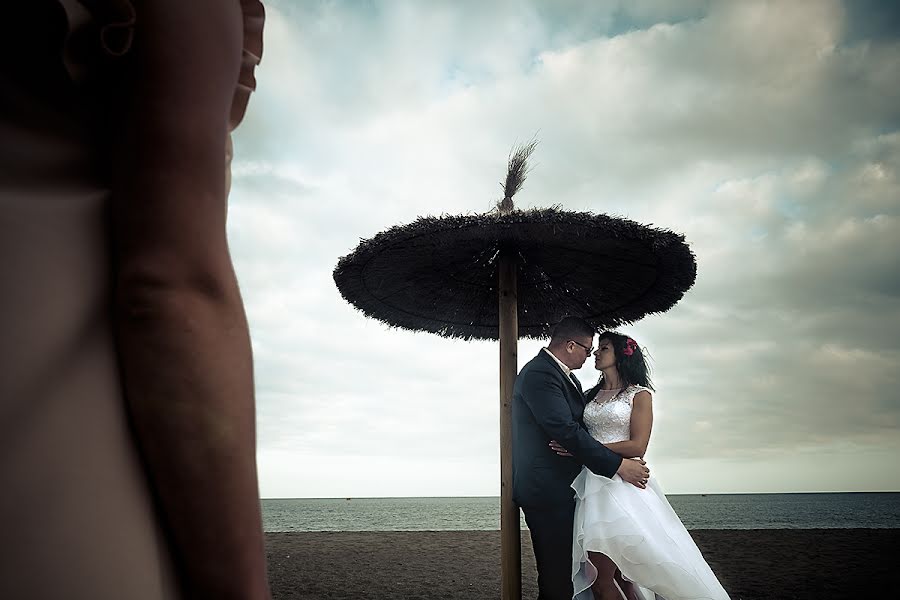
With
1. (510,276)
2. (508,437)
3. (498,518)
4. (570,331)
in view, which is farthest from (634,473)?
(498,518)

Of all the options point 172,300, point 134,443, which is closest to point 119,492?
point 134,443

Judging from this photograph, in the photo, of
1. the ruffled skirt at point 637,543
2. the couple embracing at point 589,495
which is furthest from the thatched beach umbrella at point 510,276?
the ruffled skirt at point 637,543

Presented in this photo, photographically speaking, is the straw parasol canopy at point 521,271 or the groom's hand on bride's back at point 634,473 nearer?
the straw parasol canopy at point 521,271

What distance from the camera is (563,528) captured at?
4.94 m

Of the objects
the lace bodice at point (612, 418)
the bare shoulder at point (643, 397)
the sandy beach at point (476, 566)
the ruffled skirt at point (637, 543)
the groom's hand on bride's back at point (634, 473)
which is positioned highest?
the bare shoulder at point (643, 397)

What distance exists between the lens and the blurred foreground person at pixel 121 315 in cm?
43

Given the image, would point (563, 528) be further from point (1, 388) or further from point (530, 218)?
point (1, 388)

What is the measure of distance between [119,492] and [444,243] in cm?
456

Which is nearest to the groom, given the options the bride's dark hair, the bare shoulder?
the bare shoulder

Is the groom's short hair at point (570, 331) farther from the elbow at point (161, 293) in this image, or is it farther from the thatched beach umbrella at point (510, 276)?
the elbow at point (161, 293)

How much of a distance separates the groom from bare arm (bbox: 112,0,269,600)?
461 cm

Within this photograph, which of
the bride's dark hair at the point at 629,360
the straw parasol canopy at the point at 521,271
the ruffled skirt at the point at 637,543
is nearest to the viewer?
the ruffled skirt at the point at 637,543

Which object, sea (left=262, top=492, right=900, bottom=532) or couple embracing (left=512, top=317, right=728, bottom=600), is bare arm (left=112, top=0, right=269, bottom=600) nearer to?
couple embracing (left=512, top=317, right=728, bottom=600)

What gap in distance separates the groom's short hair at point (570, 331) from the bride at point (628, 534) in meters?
0.74
